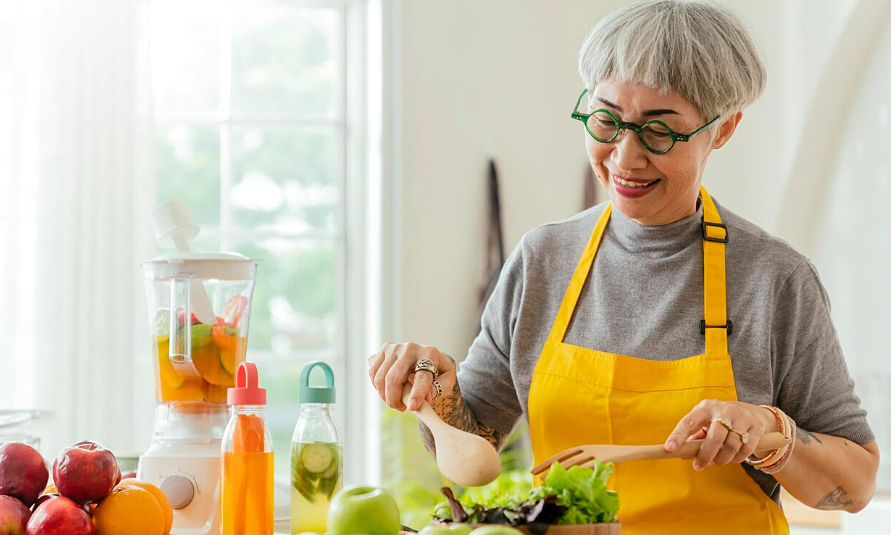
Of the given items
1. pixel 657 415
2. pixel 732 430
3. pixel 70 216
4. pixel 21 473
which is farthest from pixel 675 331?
pixel 70 216

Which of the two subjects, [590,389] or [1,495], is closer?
[1,495]

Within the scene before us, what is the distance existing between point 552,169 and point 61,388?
1672 millimetres

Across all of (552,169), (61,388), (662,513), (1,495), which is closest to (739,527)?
(662,513)

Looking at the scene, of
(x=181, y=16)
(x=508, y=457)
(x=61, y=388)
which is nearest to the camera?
(x=61, y=388)

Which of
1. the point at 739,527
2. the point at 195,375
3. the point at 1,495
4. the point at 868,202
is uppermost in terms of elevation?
the point at 868,202

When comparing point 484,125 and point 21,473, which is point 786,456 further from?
point 484,125

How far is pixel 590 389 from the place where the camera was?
4.97 ft

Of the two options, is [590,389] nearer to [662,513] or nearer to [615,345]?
[615,345]

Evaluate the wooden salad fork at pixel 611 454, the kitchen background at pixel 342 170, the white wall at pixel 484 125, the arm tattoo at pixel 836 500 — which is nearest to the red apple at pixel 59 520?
the wooden salad fork at pixel 611 454

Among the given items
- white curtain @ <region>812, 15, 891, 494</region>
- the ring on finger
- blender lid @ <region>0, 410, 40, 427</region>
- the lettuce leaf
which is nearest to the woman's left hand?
the ring on finger

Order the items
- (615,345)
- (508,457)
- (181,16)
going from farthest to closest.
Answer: (181,16) → (508,457) → (615,345)

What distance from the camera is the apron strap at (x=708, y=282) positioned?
1.48 m

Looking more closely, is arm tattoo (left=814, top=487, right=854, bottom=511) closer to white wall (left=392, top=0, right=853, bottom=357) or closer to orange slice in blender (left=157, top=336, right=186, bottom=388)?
orange slice in blender (left=157, top=336, right=186, bottom=388)

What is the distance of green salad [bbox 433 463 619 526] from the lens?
3.13 feet
